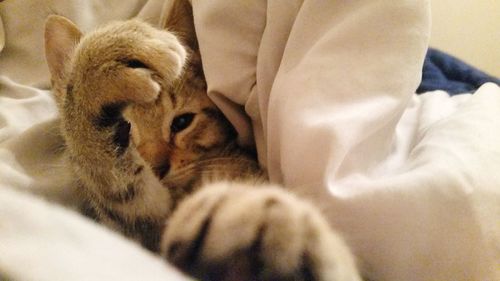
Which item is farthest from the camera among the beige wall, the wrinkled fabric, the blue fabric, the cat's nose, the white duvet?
the beige wall

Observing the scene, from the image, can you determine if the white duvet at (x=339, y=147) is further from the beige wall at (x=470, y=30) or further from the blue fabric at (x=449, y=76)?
the beige wall at (x=470, y=30)

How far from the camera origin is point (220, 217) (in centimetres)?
37

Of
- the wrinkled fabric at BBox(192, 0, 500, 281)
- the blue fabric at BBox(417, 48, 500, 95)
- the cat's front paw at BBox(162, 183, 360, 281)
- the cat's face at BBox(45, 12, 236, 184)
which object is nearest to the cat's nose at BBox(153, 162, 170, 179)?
the cat's face at BBox(45, 12, 236, 184)

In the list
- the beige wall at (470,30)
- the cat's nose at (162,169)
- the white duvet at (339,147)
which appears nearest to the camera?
the white duvet at (339,147)

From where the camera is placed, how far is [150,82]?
1.77 ft

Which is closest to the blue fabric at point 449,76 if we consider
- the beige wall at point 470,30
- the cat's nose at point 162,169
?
the beige wall at point 470,30

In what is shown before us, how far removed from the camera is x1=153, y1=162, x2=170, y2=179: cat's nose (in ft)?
2.50

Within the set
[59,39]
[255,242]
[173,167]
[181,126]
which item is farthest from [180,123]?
[255,242]

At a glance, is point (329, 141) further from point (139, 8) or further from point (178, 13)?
point (139, 8)

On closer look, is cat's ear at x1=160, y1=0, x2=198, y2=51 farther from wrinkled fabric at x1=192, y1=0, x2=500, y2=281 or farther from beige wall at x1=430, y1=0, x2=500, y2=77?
beige wall at x1=430, y1=0, x2=500, y2=77

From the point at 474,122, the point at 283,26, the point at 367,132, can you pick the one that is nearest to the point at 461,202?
the point at 367,132

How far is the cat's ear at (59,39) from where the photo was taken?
0.79 metres

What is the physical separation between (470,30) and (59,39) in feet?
4.64

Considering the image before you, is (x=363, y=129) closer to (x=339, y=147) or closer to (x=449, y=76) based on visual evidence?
(x=339, y=147)
